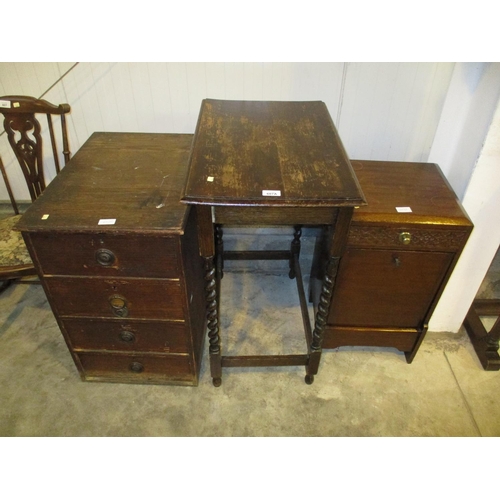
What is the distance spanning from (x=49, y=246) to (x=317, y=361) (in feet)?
3.86

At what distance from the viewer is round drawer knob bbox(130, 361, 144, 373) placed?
162cm

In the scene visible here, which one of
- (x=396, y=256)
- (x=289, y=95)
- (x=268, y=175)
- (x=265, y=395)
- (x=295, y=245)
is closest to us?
(x=268, y=175)

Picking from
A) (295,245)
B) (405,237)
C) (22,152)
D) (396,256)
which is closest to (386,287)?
(396,256)

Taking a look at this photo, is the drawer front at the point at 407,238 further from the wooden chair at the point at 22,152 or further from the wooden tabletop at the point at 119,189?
the wooden chair at the point at 22,152

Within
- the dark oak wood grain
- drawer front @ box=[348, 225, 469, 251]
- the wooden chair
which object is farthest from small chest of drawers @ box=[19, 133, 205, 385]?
drawer front @ box=[348, 225, 469, 251]

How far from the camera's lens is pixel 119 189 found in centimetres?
134

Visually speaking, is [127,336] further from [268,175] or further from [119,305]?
[268,175]

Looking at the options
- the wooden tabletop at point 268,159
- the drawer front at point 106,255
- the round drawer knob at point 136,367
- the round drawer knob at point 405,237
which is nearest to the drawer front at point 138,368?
the round drawer knob at point 136,367

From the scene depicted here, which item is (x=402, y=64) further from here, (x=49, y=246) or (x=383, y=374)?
(x=49, y=246)

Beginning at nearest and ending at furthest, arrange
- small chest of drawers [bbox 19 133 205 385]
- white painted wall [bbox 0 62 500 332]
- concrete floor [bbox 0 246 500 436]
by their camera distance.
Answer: small chest of drawers [bbox 19 133 205 385] → concrete floor [bbox 0 246 500 436] → white painted wall [bbox 0 62 500 332]

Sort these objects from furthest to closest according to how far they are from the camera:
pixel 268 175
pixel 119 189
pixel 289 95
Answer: pixel 289 95
pixel 119 189
pixel 268 175

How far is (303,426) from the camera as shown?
1.59 metres

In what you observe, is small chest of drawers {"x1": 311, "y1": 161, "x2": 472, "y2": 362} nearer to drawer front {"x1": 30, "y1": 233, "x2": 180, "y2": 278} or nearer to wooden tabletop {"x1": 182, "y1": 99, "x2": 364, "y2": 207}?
wooden tabletop {"x1": 182, "y1": 99, "x2": 364, "y2": 207}
